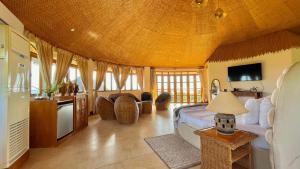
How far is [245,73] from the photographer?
568 cm

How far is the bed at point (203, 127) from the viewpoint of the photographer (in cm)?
176

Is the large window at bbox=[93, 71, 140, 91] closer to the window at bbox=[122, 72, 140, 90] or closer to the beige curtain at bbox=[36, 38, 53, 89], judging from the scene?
the window at bbox=[122, 72, 140, 90]

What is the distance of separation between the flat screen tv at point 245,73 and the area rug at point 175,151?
13.4ft

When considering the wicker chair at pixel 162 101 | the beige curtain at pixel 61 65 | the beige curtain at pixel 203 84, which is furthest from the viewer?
the beige curtain at pixel 203 84

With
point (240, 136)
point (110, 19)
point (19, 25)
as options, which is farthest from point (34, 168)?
point (110, 19)

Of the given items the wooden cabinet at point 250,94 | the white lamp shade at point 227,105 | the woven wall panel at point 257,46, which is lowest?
the wooden cabinet at point 250,94

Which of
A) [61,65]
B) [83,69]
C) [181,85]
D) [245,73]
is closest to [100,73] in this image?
[83,69]

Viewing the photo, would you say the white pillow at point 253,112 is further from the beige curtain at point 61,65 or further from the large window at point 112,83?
the large window at point 112,83

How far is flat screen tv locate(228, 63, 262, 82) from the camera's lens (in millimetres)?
5324

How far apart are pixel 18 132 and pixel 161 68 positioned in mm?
8137

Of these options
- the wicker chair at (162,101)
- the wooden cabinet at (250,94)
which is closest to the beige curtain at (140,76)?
the wicker chair at (162,101)

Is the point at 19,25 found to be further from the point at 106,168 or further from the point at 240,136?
the point at 240,136

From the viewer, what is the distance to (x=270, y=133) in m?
1.28

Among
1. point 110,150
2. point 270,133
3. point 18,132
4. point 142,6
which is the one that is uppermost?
point 142,6
